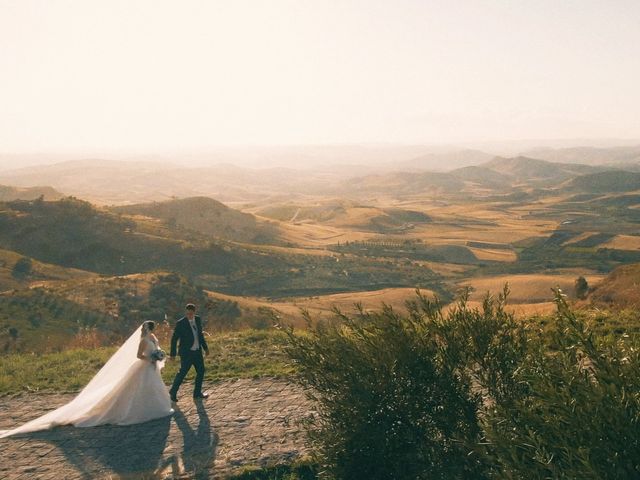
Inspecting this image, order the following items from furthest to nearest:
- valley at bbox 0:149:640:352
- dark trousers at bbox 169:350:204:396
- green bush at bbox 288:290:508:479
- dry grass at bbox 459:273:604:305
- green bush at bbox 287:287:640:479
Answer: dry grass at bbox 459:273:604:305
valley at bbox 0:149:640:352
dark trousers at bbox 169:350:204:396
green bush at bbox 288:290:508:479
green bush at bbox 287:287:640:479

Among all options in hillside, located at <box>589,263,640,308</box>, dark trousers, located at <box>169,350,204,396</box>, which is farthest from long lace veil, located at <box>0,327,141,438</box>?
hillside, located at <box>589,263,640,308</box>

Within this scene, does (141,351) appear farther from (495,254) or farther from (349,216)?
(349,216)

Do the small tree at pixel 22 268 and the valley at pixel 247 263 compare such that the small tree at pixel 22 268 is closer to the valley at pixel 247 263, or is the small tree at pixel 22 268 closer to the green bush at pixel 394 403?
the valley at pixel 247 263

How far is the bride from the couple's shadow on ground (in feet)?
0.52

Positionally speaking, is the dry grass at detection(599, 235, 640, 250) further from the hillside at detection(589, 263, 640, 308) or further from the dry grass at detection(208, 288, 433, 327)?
the hillside at detection(589, 263, 640, 308)

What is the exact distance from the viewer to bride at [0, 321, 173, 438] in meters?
10.4

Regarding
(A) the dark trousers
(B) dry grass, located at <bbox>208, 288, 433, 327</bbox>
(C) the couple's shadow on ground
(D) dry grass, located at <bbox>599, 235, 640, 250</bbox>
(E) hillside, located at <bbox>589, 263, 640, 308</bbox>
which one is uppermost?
(A) the dark trousers

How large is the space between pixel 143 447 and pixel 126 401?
4.89 ft

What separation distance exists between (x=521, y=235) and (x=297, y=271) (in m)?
70.2

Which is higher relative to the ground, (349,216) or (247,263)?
(247,263)

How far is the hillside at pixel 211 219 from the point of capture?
95.2 metres

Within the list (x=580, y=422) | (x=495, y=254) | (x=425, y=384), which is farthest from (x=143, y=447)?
(x=495, y=254)

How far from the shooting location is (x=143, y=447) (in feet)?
30.7

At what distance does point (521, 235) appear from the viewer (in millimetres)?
119562
